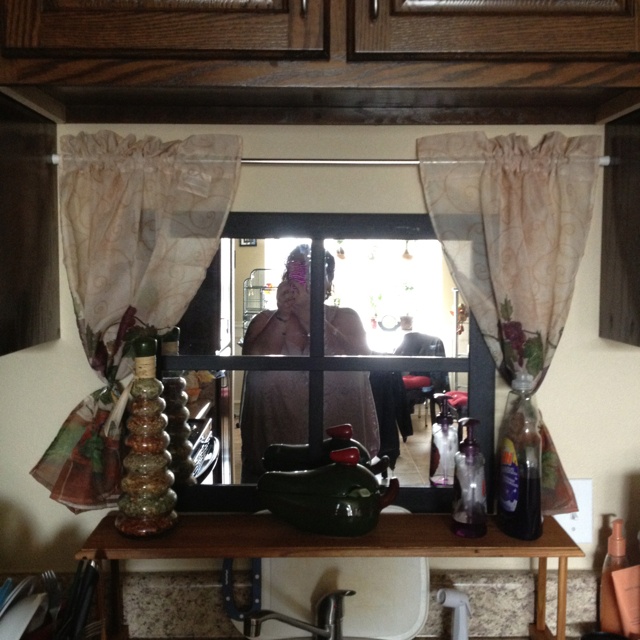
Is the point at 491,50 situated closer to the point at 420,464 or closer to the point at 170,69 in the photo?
Result: the point at 170,69

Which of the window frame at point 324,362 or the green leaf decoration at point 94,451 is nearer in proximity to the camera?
the green leaf decoration at point 94,451

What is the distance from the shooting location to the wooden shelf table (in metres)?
1.12

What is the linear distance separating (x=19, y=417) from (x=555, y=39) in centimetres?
122

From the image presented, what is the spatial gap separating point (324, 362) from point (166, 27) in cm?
69

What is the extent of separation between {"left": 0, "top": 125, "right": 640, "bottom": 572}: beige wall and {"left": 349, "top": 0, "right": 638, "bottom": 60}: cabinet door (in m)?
0.34

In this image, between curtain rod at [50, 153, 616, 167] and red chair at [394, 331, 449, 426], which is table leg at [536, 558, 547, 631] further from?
curtain rod at [50, 153, 616, 167]

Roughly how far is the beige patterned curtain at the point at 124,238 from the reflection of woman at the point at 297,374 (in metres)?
0.19

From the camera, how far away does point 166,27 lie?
0.95 meters

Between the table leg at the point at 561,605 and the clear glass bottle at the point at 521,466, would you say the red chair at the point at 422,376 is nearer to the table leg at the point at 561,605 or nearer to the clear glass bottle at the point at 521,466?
the clear glass bottle at the point at 521,466

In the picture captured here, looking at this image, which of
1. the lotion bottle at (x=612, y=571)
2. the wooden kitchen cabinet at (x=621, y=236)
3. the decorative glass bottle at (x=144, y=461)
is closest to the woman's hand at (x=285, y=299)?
the decorative glass bottle at (x=144, y=461)

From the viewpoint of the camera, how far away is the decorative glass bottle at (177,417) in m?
1.32

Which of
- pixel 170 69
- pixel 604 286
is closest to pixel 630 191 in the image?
pixel 604 286

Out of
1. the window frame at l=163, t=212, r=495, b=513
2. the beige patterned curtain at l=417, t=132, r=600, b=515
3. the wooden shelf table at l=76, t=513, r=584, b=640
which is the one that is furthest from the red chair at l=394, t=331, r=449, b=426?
the wooden shelf table at l=76, t=513, r=584, b=640

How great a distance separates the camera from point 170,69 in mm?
966
